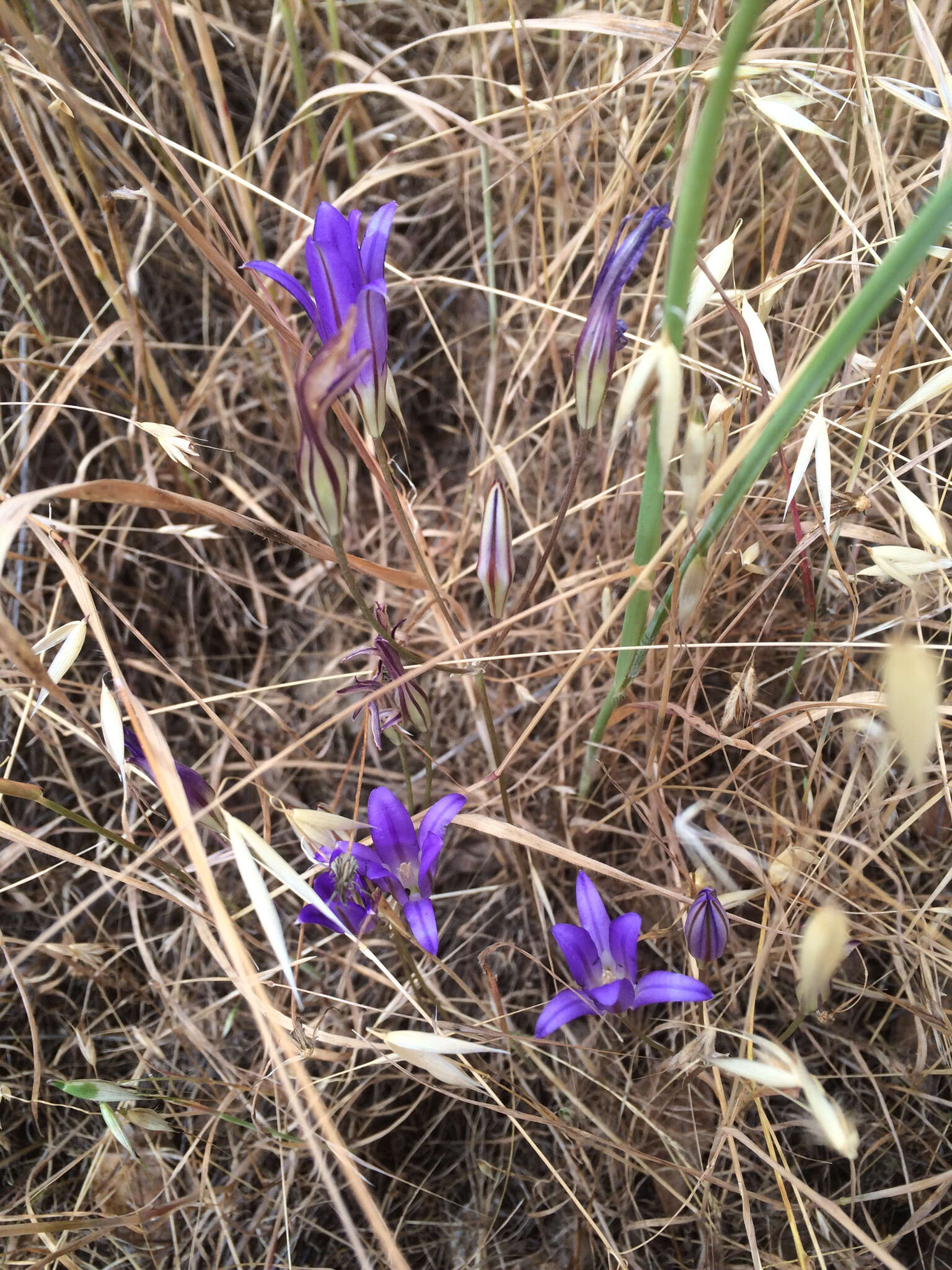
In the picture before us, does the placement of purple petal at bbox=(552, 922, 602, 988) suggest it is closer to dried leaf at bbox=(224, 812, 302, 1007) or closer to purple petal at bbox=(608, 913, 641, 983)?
purple petal at bbox=(608, 913, 641, 983)

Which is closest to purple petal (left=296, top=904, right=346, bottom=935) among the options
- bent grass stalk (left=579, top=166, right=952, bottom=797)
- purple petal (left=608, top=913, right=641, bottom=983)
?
purple petal (left=608, top=913, right=641, bottom=983)

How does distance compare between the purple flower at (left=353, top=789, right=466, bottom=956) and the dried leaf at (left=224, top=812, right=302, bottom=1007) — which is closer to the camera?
the dried leaf at (left=224, top=812, right=302, bottom=1007)

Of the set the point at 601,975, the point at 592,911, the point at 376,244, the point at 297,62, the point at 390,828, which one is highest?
the point at 297,62

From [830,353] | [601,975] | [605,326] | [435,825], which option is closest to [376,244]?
[605,326]

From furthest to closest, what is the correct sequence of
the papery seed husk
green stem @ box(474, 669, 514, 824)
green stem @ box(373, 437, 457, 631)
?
1. green stem @ box(474, 669, 514, 824)
2. green stem @ box(373, 437, 457, 631)
3. the papery seed husk

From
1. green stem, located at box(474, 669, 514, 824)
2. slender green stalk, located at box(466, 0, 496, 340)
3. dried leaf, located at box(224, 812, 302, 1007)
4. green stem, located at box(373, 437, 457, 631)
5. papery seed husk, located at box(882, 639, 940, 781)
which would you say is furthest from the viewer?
slender green stalk, located at box(466, 0, 496, 340)

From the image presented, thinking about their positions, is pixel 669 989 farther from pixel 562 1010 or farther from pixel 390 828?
pixel 390 828
